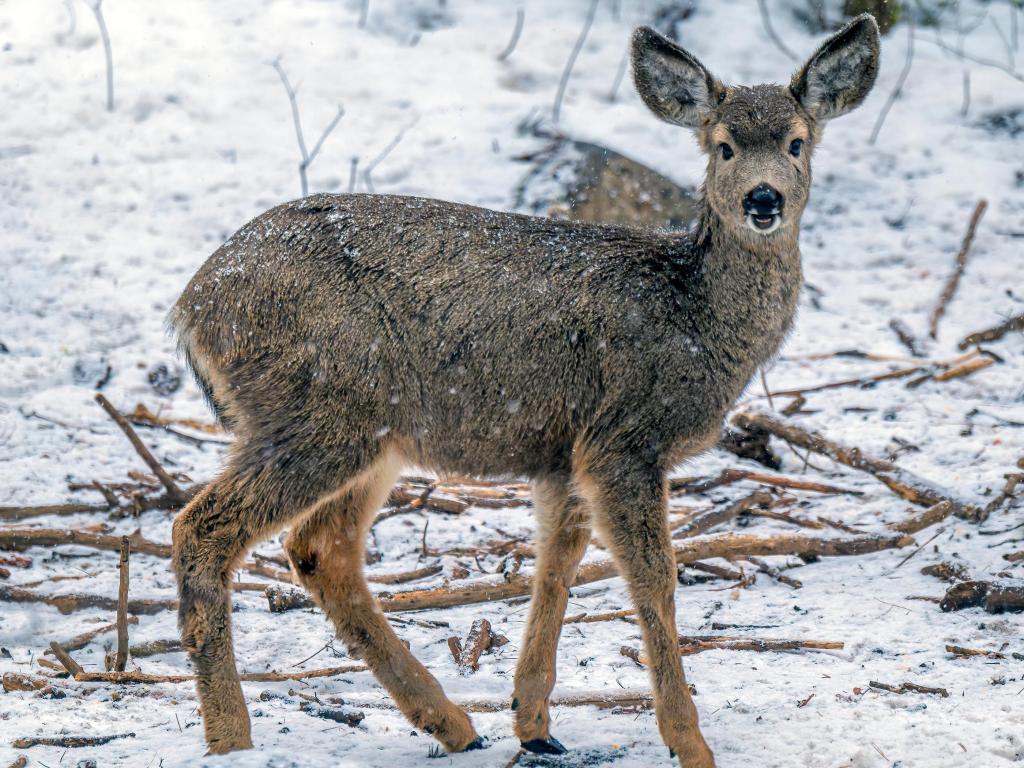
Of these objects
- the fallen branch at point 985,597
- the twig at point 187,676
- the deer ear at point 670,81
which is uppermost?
the deer ear at point 670,81

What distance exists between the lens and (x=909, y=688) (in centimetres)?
521

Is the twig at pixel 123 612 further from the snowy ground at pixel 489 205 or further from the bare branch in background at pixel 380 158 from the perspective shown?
the bare branch in background at pixel 380 158

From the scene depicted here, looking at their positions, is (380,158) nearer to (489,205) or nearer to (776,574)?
(489,205)

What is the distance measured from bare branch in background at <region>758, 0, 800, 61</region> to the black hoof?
10.5m

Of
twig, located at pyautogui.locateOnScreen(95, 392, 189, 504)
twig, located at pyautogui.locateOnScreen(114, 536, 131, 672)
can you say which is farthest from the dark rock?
twig, located at pyautogui.locateOnScreen(114, 536, 131, 672)

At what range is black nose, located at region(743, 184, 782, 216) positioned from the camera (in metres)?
5.35

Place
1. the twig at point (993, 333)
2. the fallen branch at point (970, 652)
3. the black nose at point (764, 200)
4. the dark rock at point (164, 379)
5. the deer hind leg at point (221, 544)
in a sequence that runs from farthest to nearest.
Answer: the twig at point (993, 333) → the dark rock at point (164, 379) → the fallen branch at point (970, 652) → the black nose at point (764, 200) → the deer hind leg at point (221, 544)

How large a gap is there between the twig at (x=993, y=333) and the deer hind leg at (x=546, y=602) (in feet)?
17.5

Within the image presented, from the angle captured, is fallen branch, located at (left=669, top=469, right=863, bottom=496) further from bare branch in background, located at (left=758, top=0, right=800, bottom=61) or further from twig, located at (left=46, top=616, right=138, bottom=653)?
bare branch in background, located at (left=758, top=0, right=800, bottom=61)

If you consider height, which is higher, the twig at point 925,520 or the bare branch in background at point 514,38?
the bare branch in background at point 514,38

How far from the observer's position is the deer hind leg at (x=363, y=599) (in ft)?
17.1

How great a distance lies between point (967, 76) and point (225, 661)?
1130 centimetres

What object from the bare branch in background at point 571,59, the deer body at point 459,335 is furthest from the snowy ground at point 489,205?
the deer body at point 459,335

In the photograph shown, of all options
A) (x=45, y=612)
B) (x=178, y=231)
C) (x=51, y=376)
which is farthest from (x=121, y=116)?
(x=45, y=612)
